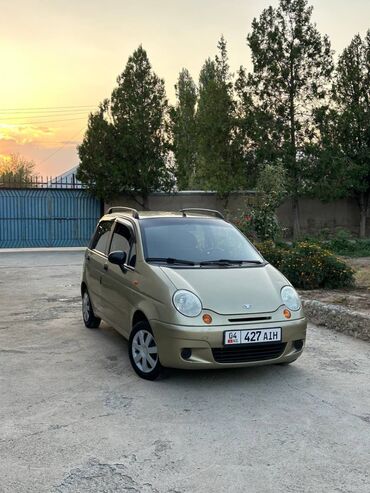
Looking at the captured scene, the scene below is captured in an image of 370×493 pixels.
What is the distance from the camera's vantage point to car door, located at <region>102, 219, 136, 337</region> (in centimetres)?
541

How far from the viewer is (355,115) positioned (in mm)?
23109

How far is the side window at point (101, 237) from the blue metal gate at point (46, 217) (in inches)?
573

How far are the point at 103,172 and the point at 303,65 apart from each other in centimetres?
1026

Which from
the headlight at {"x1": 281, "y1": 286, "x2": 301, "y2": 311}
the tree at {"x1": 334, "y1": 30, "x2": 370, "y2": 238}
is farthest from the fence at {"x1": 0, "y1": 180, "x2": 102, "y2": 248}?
the headlight at {"x1": 281, "y1": 286, "x2": 301, "y2": 311}

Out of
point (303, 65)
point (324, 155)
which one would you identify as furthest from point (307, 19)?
point (324, 155)

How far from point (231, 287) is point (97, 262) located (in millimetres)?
2294

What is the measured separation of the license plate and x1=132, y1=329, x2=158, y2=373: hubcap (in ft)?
2.36

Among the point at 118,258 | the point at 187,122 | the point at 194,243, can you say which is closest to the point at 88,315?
the point at 118,258

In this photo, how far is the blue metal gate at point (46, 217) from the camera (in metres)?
20.6

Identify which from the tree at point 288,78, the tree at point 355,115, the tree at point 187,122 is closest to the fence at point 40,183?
Answer: the tree at point 187,122

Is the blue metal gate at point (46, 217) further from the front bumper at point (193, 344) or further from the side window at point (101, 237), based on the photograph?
the front bumper at point (193, 344)

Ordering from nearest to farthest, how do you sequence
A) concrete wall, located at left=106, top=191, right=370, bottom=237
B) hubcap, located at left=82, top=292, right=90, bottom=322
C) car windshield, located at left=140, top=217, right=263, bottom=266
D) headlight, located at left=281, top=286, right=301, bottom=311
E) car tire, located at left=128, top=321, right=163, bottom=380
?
1. car tire, located at left=128, top=321, right=163, bottom=380
2. headlight, located at left=281, top=286, right=301, bottom=311
3. car windshield, located at left=140, top=217, right=263, bottom=266
4. hubcap, located at left=82, top=292, right=90, bottom=322
5. concrete wall, located at left=106, top=191, right=370, bottom=237

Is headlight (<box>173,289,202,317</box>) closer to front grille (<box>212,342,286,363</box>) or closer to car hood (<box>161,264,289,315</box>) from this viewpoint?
car hood (<box>161,264,289,315</box>)

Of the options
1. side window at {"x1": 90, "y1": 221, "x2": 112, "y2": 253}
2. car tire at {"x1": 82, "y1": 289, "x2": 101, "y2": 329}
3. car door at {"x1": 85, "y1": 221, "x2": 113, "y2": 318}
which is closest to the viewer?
car door at {"x1": 85, "y1": 221, "x2": 113, "y2": 318}
